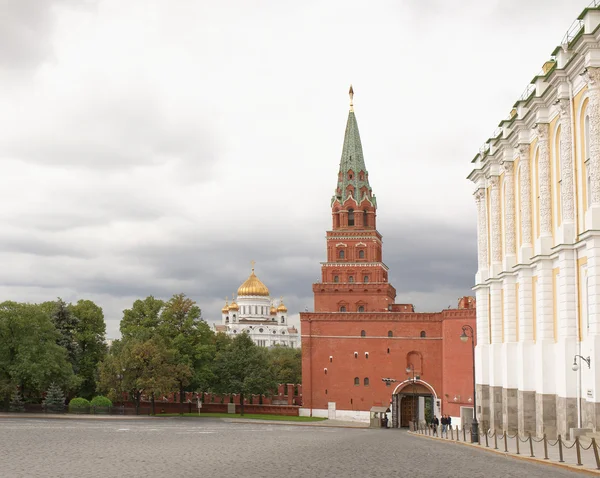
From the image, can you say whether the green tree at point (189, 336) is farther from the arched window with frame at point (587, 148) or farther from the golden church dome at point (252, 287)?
the golden church dome at point (252, 287)

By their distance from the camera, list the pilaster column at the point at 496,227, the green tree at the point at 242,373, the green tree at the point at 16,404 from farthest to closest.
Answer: the green tree at the point at 242,373, the green tree at the point at 16,404, the pilaster column at the point at 496,227

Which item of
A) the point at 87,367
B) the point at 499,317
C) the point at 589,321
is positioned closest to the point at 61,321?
the point at 87,367

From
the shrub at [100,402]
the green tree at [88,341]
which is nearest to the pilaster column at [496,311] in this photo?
the shrub at [100,402]

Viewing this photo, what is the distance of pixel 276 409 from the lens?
84.1m

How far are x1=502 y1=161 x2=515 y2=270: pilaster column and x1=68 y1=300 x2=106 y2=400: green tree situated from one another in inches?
1628

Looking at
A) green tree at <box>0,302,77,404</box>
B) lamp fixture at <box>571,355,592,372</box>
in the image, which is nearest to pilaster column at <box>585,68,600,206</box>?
lamp fixture at <box>571,355,592,372</box>

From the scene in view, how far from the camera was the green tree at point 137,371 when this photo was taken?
67.0 m

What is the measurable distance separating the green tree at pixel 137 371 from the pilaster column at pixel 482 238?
91.1 feet

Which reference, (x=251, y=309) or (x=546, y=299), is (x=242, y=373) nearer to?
(x=546, y=299)

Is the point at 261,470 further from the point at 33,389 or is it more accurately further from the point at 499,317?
the point at 33,389

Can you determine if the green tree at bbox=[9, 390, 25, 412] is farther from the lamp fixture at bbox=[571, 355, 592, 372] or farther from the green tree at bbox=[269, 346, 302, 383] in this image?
the green tree at bbox=[269, 346, 302, 383]

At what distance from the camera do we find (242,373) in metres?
81.4

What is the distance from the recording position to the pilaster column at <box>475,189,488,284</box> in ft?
166

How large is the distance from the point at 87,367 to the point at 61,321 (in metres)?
4.47
